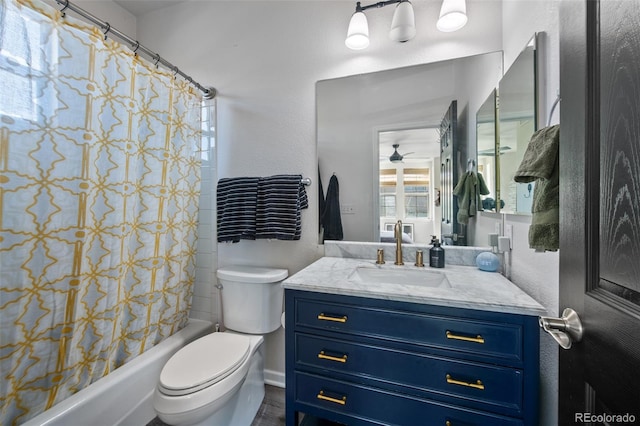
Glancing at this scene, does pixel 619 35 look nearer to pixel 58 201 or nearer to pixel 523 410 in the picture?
pixel 523 410

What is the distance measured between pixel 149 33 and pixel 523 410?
10.8 ft

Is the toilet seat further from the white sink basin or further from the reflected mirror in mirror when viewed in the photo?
the reflected mirror in mirror

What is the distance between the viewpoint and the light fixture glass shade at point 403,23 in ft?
A: 4.50

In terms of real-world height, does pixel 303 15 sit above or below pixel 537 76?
above

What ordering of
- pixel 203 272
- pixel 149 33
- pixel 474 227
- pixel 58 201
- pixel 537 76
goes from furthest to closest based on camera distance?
pixel 149 33
pixel 203 272
pixel 474 227
pixel 58 201
pixel 537 76

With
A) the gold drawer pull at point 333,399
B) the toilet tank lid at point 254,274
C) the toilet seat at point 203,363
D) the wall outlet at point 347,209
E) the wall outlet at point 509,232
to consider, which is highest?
the wall outlet at point 347,209

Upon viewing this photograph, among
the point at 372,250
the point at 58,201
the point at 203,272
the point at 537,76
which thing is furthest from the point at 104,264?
the point at 537,76

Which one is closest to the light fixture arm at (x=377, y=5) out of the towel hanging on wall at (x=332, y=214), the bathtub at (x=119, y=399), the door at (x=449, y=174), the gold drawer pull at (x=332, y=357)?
the door at (x=449, y=174)

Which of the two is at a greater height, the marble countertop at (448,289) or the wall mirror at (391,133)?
the wall mirror at (391,133)

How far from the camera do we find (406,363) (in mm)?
1019

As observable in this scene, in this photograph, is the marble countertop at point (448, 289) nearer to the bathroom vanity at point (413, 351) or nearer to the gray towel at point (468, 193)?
the bathroom vanity at point (413, 351)

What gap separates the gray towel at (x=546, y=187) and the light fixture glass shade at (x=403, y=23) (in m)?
0.98

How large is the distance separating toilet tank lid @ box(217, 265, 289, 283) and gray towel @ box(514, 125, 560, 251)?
1278mm

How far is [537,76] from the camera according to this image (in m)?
1.01
